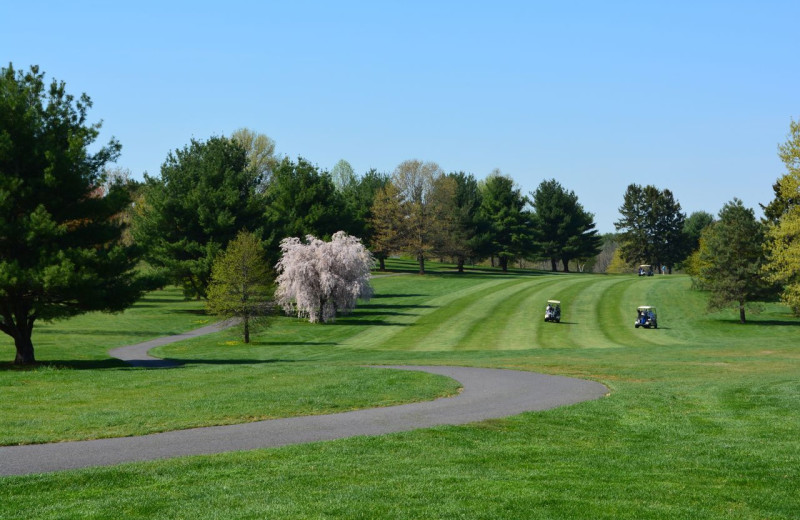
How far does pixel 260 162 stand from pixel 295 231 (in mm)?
47409

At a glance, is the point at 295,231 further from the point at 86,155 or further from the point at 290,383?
the point at 290,383

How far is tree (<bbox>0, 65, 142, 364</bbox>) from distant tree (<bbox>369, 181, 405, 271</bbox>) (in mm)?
71155

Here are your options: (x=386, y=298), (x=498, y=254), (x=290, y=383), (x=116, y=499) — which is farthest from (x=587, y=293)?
(x=116, y=499)

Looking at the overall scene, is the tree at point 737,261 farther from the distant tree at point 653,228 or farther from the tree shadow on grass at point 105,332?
the distant tree at point 653,228

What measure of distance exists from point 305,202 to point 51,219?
49134 millimetres

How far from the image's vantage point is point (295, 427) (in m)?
15.8

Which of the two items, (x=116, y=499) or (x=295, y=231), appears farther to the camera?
(x=295, y=231)

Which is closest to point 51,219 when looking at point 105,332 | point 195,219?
point 105,332

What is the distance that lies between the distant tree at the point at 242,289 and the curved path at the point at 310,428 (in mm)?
28927

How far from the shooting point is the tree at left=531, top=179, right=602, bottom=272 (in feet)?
428

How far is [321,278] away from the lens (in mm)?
62938

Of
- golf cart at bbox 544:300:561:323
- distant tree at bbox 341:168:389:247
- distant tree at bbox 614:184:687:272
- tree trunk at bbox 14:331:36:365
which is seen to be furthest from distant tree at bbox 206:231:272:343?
distant tree at bbox 614:184:687:272

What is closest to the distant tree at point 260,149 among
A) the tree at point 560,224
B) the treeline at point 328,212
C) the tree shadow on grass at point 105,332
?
the treeline at point 328,212

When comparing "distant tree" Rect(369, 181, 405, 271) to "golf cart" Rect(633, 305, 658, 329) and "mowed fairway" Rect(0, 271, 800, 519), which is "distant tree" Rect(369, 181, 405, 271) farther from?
"mowed fairway" Rect(0, 271, 800, 519)
